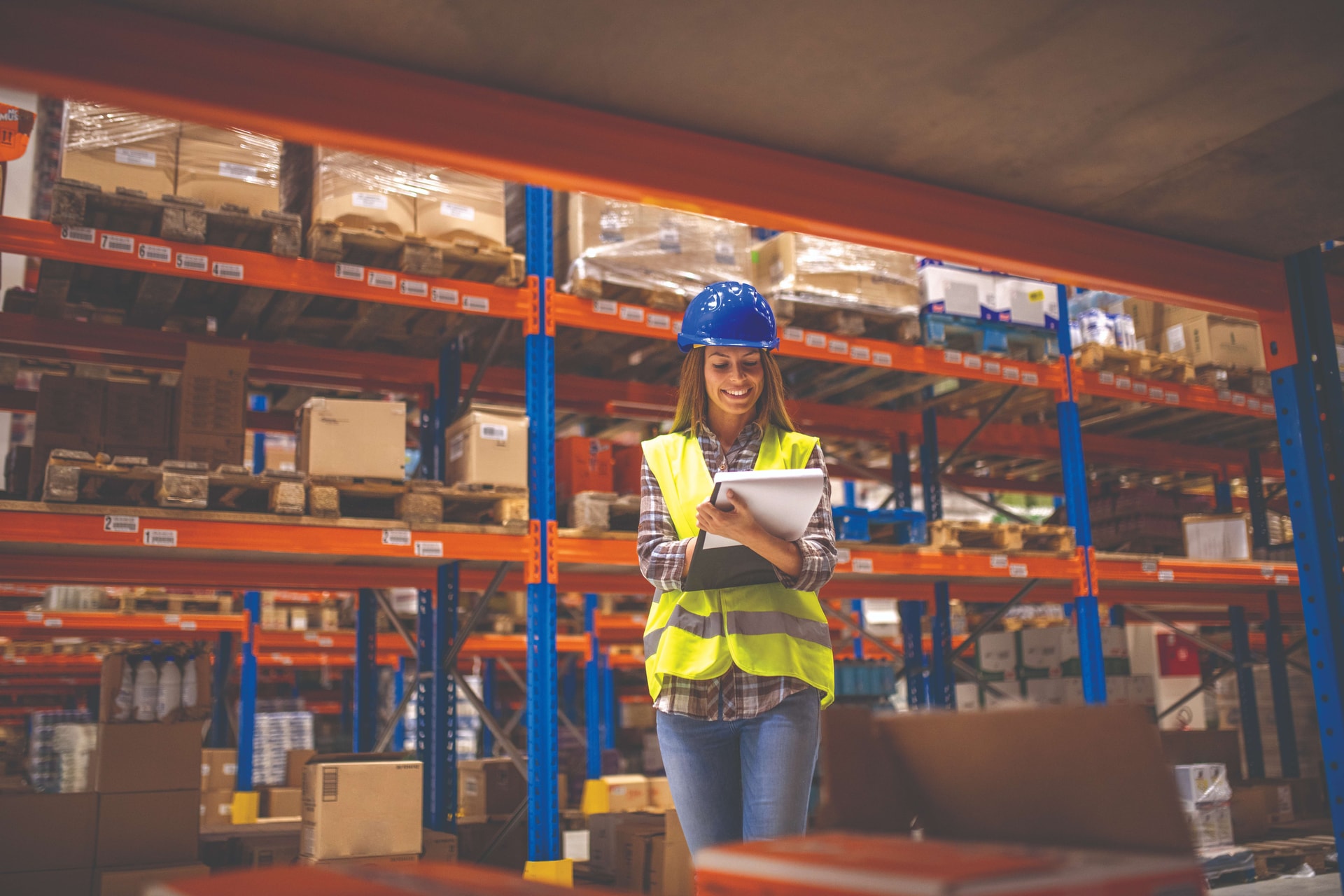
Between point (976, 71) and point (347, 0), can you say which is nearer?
point (347, 0)

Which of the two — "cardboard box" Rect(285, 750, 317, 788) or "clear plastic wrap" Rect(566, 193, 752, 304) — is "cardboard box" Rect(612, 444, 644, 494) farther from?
"cardboard box" Rect(285, 750, 317, 788)

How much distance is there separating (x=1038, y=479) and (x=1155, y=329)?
3.15 metres

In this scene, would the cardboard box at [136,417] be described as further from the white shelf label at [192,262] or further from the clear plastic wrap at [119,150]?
the clear plastic wrap at [119,150]

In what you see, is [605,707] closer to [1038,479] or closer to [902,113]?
[1038,479]

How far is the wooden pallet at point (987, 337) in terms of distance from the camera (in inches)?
299

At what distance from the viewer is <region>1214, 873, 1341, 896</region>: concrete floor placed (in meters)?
5.99

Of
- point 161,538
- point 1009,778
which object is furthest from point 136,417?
point 1009,778

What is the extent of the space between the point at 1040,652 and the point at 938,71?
7.35 meters

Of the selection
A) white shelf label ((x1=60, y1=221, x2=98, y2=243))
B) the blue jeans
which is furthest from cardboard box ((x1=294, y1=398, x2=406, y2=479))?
the blue jeans

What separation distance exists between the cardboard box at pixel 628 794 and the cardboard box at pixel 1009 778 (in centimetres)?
768

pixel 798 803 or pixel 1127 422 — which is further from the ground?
pixel 1127 422

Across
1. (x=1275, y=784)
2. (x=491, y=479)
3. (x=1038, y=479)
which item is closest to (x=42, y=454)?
(x=491, y=479)

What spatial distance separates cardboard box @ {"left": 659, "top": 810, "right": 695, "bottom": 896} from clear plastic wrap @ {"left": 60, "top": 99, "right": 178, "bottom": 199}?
4.30 m

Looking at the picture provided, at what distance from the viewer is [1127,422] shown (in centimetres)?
950
